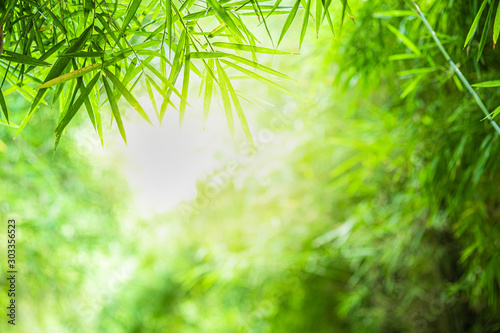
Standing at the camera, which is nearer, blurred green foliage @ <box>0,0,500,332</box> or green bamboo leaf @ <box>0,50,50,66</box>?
green bamboo leaf @ <box>0,50,50,66</box>

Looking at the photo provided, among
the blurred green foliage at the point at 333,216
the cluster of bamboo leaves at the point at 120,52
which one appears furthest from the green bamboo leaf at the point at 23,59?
A: the blurred green foliage at the point at 333,216

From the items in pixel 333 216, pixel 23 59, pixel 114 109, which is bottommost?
pixel 333 216

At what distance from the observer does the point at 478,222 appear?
1344 millimetres

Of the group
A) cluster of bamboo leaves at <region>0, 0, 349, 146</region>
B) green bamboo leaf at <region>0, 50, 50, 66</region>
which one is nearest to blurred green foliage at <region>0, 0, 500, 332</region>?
cluster of bamboo leaves at <region>0, 0, 349, 146</region>

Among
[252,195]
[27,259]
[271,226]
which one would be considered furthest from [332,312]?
[27,259]

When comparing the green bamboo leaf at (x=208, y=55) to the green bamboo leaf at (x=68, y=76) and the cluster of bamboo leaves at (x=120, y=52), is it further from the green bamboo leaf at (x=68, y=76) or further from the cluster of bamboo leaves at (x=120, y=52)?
the green bamboo leaf at (x=68, y=76)

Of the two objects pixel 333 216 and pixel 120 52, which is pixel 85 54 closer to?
pixel 120 52

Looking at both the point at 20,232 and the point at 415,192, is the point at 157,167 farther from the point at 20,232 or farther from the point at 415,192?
the point at 415,192

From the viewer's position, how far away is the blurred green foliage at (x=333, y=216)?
51.5 inches

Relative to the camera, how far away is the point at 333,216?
2531 millimetres

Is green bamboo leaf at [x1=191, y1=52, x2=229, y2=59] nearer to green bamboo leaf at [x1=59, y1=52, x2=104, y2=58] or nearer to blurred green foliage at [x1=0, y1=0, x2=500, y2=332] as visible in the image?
green bamboo leaf at [x1=59, y1=52, x2=104, y2=58]

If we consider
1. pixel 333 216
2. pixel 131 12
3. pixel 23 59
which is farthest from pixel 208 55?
pixel 333 216

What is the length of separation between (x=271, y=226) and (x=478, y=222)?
1420mm

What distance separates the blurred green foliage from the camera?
4.29 feet
